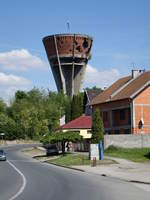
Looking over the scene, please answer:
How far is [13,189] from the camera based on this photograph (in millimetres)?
21047

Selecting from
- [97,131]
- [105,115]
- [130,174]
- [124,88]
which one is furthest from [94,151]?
[124,88]

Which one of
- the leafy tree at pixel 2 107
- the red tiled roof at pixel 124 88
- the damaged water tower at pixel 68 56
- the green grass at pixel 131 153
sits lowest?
the green grass at pixel 131 153

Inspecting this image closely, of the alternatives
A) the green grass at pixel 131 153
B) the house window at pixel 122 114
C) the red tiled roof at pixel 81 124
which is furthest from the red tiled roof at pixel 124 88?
the red tiled roof at pixel 81 124

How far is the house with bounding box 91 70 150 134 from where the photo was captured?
58.1 m

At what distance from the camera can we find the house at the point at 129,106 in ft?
190

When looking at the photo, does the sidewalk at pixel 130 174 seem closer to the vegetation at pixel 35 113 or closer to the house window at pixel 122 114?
the house window at pixel 122 114

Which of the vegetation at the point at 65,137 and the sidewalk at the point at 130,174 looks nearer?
the sidewalk at the point at 130,174

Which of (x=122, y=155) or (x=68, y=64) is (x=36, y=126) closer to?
(x=68, y=64)

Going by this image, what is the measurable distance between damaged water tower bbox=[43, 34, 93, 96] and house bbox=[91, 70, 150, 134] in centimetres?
6357

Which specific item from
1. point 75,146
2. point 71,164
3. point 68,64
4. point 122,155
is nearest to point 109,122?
point 75,146

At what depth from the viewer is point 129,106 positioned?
193 feet

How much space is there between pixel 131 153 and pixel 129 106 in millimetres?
11805

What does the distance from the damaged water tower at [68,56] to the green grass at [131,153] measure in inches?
3186

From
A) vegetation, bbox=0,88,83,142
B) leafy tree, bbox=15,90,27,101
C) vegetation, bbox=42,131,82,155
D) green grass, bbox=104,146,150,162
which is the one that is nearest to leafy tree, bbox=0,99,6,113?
vegetation, bbox=0,88,83,142
